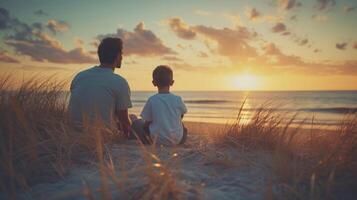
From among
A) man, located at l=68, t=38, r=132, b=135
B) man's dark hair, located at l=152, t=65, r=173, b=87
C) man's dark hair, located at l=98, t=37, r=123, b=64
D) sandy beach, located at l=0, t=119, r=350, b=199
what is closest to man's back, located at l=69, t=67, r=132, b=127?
man, located at l=68, t=38, r=132, b=135

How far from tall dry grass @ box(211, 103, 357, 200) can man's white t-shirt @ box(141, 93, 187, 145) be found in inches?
21.9

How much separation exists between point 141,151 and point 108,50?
212cm

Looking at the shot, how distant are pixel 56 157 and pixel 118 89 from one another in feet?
5.62

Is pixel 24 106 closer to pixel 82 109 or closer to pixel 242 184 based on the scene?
pixel 82 109

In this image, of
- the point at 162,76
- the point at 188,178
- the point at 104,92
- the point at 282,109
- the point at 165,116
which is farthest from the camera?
the point at 282,109

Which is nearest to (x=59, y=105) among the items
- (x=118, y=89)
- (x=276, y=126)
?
(x=118, y=89)

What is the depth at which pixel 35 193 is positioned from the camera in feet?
7.75

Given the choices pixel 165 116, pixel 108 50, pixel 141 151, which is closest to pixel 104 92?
pixel 108 50

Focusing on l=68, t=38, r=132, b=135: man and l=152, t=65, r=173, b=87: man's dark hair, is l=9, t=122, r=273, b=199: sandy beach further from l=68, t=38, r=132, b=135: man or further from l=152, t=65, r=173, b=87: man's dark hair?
l=152, t=65, r=173, b=87: man's dark hair

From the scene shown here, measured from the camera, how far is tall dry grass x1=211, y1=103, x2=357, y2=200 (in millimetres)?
2268

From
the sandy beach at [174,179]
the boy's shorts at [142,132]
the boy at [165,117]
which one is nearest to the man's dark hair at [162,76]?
the boy at [165,117]

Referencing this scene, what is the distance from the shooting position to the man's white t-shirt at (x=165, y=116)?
4.39 meters

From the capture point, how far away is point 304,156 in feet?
10.9

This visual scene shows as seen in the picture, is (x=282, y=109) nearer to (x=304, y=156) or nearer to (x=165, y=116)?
(x=304, y=156)
